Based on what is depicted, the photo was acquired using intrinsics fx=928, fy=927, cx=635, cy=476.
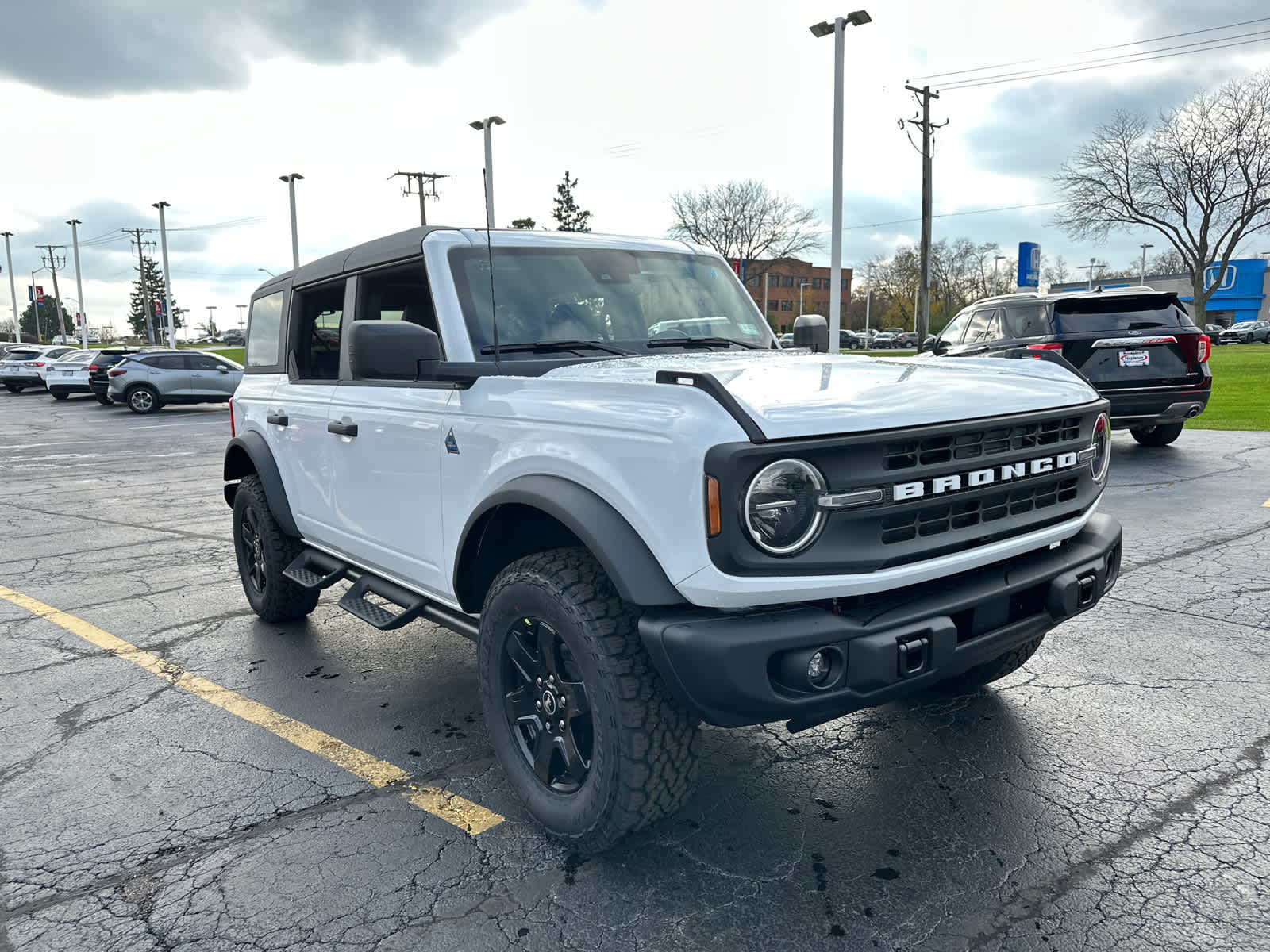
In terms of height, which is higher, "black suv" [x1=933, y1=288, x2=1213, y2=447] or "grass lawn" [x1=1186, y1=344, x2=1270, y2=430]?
"black suv" [x1=933, y1=288, x2=1213, y2=447]

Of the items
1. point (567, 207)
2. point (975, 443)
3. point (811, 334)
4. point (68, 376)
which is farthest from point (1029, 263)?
point (567, 207)

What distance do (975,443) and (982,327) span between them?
9.17 meters

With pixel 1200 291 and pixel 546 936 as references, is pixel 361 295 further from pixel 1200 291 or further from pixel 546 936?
pixel 1200 291

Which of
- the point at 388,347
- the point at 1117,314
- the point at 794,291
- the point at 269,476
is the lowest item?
the point at 269,476

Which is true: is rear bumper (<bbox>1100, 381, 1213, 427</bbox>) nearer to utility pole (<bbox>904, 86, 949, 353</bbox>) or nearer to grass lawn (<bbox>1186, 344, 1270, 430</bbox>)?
grass lawn (<bbox>1186, 344, 1270, 430</bbox>)

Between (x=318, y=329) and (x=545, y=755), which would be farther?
(x=318, y=329)

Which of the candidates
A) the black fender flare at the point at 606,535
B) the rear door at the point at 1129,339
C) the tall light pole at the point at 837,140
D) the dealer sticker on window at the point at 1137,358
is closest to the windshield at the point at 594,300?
the black fender flare at the point at 606,535

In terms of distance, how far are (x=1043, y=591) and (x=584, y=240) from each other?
2.34 metres

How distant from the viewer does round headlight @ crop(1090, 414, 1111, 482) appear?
331 centimetres

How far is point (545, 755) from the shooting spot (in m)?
2.91

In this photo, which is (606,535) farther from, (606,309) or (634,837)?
(606,309)

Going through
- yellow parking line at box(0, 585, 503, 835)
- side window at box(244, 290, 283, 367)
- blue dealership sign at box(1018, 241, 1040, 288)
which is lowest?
yellow parking line at box(0, 585, 503, 835)

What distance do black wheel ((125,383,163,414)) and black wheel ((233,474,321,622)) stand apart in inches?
869

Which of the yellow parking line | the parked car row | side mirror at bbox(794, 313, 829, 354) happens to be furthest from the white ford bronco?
the parked car row
